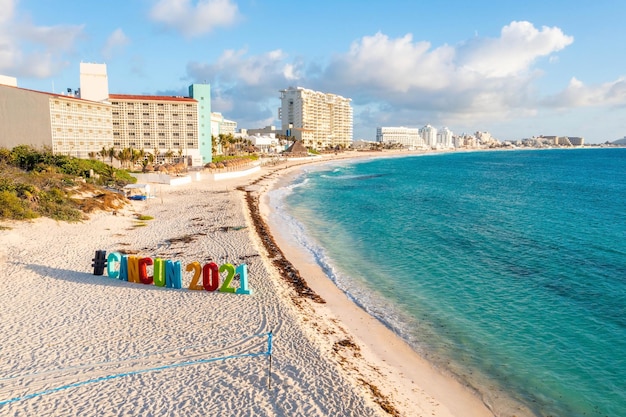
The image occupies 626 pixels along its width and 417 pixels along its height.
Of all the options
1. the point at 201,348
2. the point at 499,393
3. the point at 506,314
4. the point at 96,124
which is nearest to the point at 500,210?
the point at 506,314

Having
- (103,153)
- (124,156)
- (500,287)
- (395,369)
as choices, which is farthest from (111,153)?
(395,369)

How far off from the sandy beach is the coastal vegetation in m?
5.11

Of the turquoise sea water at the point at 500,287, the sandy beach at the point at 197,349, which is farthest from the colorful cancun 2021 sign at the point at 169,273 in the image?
the turquoise sea water at the point at 500,287

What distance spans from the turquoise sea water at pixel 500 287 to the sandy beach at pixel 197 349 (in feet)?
5.39

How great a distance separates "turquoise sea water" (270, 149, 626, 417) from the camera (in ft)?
39.4

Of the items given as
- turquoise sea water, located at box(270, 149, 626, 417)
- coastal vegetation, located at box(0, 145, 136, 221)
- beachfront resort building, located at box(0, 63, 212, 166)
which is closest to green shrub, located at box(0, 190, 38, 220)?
coastal vegetation, located at box(0, 145, 136, 221)

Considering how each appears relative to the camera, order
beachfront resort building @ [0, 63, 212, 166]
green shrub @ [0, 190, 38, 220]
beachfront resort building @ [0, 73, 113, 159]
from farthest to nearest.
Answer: beachfront resort building @ [0, 63, 212, 166] → beachfront resort building @ [0, 73, 113, 159] → green shrub @ [0, 190, 38, 220]

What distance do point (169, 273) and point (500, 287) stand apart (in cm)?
1523

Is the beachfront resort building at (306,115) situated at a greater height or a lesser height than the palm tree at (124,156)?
greater

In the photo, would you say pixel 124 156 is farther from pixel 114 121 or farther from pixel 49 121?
pixel 114 121

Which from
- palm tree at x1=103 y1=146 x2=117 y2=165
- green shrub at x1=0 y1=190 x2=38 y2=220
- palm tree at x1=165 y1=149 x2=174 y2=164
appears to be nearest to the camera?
green shrub at x1=0 y1=190 x2=38 y2=220

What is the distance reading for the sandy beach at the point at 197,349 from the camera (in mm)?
9547

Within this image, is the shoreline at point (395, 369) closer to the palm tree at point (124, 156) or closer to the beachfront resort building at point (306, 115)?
the palm tree at point (124, 156)

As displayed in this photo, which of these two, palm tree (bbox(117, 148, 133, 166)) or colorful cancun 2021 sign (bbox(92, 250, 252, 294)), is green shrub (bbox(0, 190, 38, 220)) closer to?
colorful cancun 2021 sign (bbox(92, 250, 252, 294))
